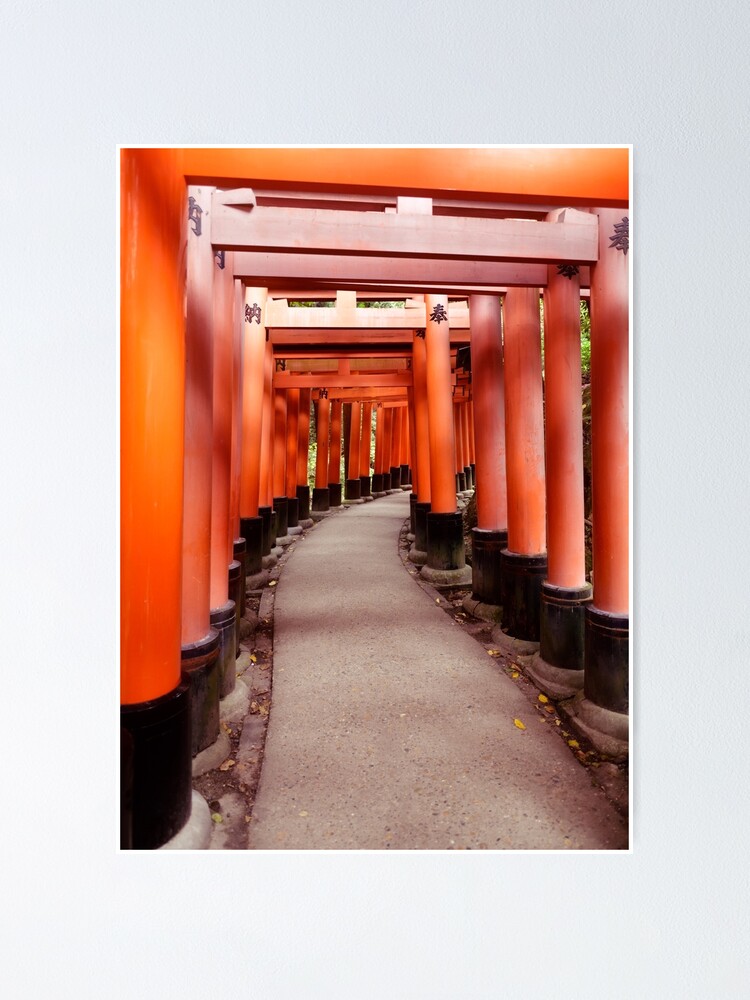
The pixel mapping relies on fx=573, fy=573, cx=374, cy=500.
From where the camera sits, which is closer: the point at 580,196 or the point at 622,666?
the point at 580,196

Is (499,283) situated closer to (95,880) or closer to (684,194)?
(684,194)

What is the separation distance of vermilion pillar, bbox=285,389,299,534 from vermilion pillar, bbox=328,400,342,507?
9.84ft

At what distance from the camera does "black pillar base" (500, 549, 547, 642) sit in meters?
4.64

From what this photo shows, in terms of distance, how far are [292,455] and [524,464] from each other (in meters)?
8.28

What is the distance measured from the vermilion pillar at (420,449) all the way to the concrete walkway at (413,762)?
4965 millimetres

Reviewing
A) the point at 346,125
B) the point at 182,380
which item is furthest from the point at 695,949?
the point at 346,125

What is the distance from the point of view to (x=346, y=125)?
2.30 m

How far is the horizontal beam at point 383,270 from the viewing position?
149 inches

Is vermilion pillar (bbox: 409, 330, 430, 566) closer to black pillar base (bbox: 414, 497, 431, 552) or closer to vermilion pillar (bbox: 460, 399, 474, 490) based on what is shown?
black pillar base (bbox: 414, 497, 431, 552)

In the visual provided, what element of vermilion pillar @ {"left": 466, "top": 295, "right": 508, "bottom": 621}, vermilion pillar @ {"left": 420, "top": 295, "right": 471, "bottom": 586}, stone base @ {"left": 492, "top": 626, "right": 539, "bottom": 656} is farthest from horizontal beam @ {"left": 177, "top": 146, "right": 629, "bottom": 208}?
vermilion pillar @ {"left": 420, "top": 295, "right": 471, "bottom": 586}

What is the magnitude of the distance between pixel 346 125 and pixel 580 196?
3.25 feet

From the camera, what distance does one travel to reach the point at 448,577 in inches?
290

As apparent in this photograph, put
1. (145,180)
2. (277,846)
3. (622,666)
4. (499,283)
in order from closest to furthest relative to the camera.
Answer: (145,180)
(277,846)
(622,666)
(499,283)

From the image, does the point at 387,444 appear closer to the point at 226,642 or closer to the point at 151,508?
the point at 226,642
